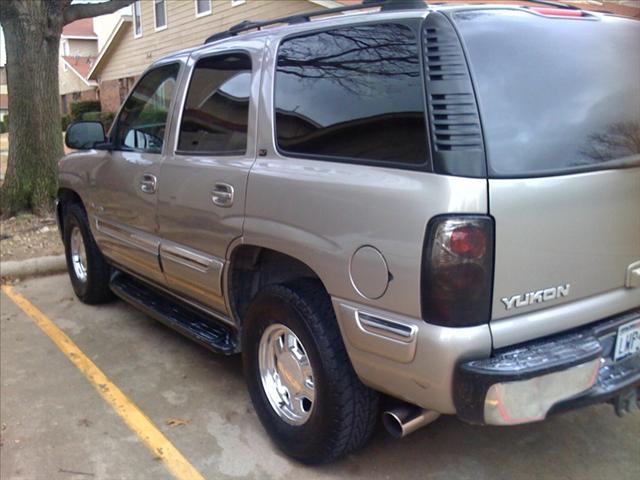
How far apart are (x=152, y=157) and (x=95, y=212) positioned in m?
1.14

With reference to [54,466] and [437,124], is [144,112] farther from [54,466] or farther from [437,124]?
[437,124]

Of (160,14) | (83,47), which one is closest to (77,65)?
(83,47)

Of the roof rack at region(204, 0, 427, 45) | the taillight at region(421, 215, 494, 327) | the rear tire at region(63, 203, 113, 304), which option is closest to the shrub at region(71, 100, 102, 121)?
the rear tire at region(63, 203, 113, 304)

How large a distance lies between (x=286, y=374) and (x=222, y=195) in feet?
3.22

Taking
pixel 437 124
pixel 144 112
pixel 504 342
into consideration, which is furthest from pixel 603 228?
pixel 144 112

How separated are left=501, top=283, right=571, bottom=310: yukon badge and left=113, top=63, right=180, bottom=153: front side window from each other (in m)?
2.54

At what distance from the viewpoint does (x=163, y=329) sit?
506 centimetres

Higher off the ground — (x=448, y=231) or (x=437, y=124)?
(x=437, y=124)

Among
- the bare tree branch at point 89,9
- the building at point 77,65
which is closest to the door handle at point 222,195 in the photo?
the bare tree branch at point 89,9

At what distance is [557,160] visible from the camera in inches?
96.3

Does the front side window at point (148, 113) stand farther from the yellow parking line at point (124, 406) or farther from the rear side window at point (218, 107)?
the yellow parking line at point (124, 406)

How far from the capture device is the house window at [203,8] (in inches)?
683

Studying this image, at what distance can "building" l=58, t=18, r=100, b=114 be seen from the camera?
31.9 metres

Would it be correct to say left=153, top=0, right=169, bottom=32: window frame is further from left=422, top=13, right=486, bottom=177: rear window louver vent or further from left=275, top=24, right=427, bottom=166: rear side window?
left=422, top=13, right=486, bottom=177: rear window louver vent
